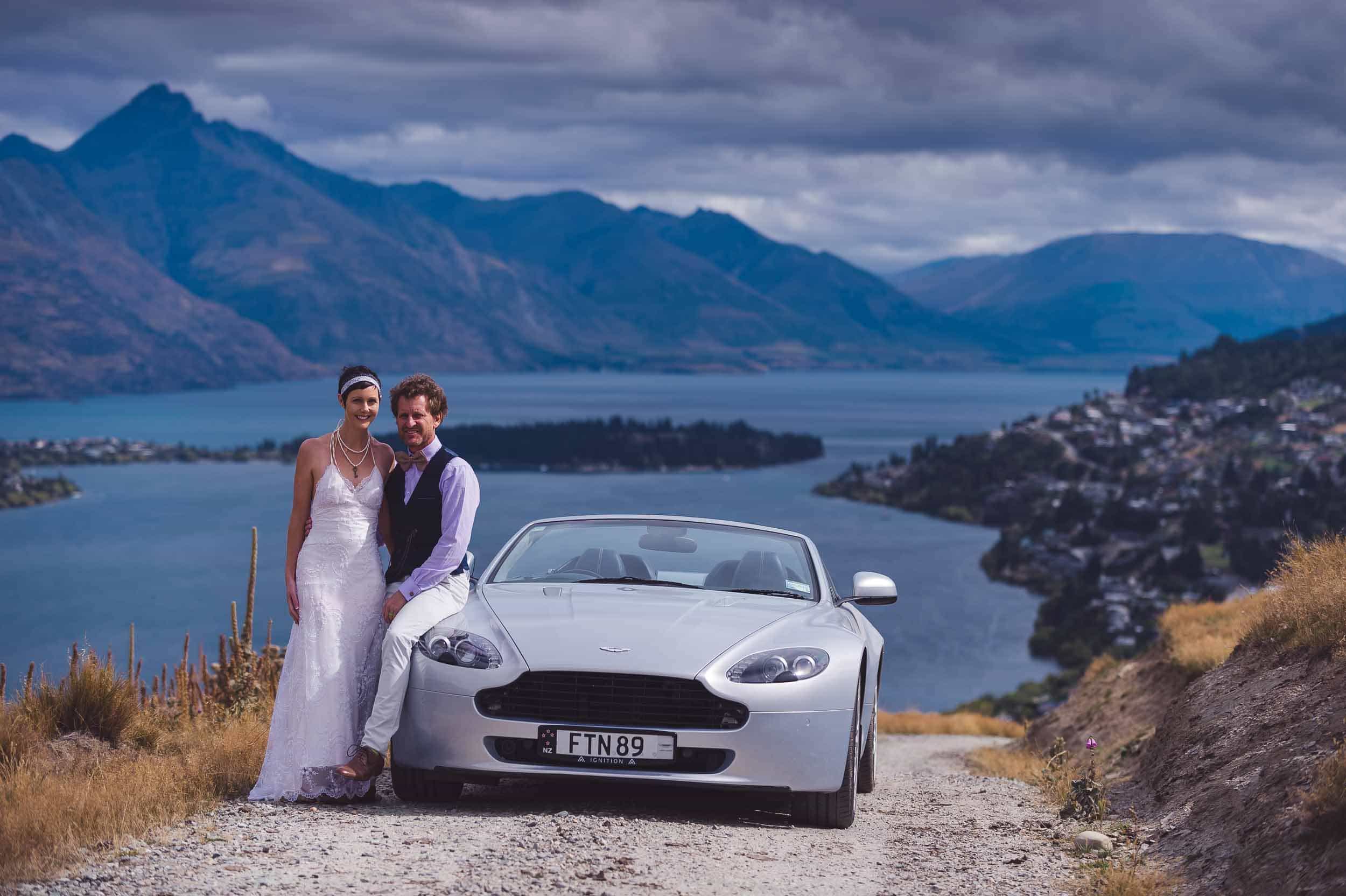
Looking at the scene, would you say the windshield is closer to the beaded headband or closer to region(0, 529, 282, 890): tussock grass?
the beaded headband

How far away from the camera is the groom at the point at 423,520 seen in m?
6.04

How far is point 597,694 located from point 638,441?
192m

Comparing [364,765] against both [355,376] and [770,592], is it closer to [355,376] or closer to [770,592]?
[355,376]

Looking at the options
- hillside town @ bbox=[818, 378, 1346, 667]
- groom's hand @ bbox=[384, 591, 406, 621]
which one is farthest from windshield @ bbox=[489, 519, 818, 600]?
hillside town @ bbox=[818, 378, 1346, 667]

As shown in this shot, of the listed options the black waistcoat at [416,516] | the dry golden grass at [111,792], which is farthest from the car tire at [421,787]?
the black waistcoat at [416,516]

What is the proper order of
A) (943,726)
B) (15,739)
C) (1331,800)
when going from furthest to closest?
(943,726) → (15,739) → (1331,800)

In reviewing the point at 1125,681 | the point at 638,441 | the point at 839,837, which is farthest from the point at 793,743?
the point at 638,441

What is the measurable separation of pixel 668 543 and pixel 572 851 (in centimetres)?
246

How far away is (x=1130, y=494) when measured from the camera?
142125 millimetres

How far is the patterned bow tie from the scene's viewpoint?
6289 millimetres

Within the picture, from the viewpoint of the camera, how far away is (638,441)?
198000mm

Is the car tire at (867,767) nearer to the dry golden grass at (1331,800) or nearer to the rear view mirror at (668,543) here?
the rear view mirror at (668,543)

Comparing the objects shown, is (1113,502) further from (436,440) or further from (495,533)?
(436,440)

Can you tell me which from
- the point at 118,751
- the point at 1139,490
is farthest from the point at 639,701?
the point at 1139,490
